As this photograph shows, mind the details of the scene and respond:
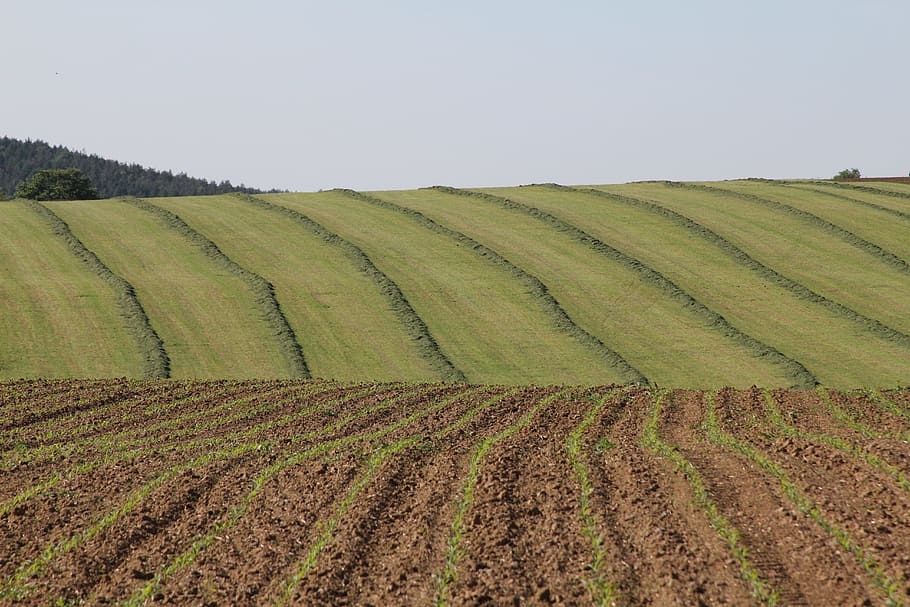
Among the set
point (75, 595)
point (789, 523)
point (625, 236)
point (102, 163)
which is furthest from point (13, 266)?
point (102, 163)

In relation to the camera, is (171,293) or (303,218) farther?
(303,218)

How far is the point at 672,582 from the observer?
9430 mm

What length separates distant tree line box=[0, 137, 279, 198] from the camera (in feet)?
583

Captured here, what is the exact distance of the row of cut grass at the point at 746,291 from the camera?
31.8 m

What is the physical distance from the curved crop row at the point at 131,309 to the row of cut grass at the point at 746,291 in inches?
806

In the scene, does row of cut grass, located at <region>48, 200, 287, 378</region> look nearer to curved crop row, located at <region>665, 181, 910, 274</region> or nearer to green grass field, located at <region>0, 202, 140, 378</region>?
green grass field, located at <region>0, 202, 140, 378</region>

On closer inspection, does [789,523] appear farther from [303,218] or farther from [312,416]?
[303,218]

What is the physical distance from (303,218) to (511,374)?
2550 centimetres

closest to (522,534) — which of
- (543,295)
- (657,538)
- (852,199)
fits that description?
(657,538)

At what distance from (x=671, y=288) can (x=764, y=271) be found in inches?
205

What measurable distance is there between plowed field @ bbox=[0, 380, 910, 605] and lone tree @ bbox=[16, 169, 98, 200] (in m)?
85.7

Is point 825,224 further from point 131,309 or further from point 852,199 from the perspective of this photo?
point 131,309

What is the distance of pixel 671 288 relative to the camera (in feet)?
132

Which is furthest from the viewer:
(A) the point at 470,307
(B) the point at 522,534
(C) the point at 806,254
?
(C) the point at 806,254
